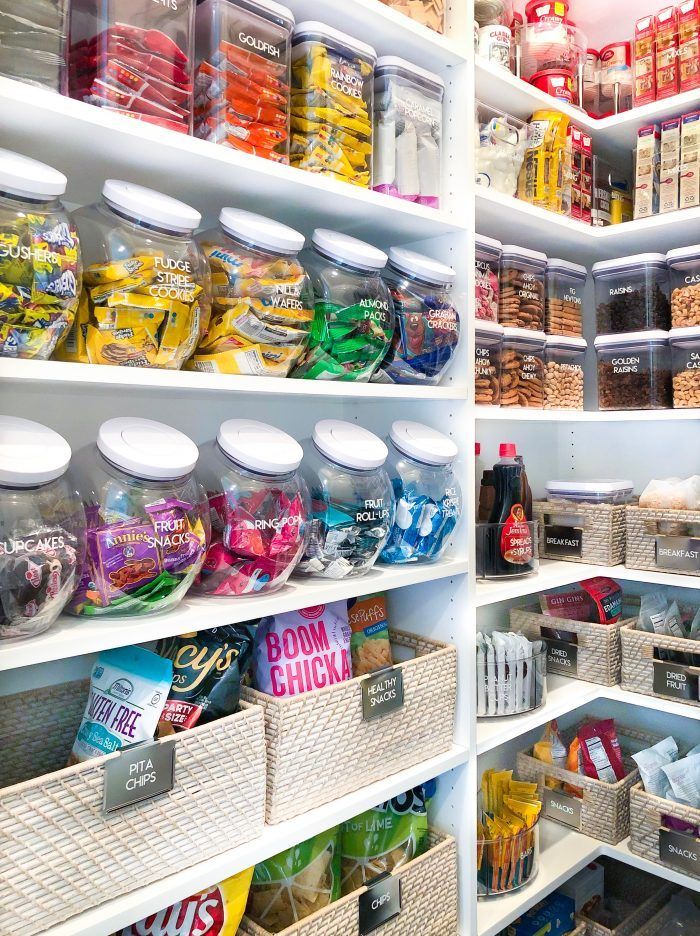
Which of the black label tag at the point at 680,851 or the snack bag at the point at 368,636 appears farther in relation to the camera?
the black label tag at the point at 680,851

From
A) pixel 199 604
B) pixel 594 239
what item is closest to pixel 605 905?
pixel 199 604

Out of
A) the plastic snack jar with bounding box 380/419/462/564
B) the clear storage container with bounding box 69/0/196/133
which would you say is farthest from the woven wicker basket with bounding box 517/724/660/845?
the clear storage container with bounding box 69/0/196/133

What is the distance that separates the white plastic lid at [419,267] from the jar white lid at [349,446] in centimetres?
33

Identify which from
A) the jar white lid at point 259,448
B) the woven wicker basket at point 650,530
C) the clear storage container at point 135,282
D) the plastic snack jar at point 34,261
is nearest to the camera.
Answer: the plastic snack jar at point 34,261

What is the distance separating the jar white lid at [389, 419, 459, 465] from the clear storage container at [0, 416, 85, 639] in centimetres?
65

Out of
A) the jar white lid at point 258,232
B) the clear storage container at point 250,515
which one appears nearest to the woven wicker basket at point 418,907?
the clear storage container at point 250,515

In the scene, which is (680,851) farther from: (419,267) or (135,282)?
(135,282)

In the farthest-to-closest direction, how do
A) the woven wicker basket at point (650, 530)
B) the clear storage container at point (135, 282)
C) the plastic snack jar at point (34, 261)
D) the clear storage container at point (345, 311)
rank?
the woven wicker basket at point (650, 530), the clear storage container at point (345, 311), the clear storage container at point (135, 282), the plastic snack jar at point (34, 261)

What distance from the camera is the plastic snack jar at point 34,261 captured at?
0.87 metres

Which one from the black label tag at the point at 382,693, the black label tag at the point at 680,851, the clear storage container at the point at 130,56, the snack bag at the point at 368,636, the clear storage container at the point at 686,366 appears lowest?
the black label tag at the point at 680,851

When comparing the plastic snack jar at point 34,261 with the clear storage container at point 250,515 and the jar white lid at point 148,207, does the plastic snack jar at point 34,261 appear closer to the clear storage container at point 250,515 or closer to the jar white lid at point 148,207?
the jar white lid at point 148,207

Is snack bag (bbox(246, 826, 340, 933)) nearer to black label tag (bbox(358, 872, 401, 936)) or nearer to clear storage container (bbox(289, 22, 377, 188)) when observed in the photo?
black label tag (bbox(358, 872, 401, 936))

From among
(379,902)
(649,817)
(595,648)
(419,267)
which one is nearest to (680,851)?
(649,817)

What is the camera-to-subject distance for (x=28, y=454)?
2.99 feet
